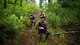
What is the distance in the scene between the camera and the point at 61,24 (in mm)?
16250

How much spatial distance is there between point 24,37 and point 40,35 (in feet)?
6.27

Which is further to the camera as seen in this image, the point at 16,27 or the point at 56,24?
the point at 56,24

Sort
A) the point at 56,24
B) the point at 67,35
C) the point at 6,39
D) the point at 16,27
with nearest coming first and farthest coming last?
1. the point at 6,39
2. the point at 16,27
3. the point at 67,35
4. the point at 56,24

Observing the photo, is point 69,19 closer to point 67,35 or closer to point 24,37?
point 67,35

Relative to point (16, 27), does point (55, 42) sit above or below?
below

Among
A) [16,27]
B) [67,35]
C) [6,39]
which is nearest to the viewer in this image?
[6,39]

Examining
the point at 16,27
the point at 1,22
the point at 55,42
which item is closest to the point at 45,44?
the point at 55,42

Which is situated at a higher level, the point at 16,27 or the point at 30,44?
the point at 16,27

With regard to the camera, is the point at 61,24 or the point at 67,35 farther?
the point at 61,24

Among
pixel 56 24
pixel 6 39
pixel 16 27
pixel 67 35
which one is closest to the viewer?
pixel 6 39

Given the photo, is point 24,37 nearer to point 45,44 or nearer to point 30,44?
point 30,44

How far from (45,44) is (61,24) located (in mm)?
3694

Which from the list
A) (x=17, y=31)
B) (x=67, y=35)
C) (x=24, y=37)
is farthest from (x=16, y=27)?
(x=67, y=35)

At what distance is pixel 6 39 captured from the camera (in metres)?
12.5
